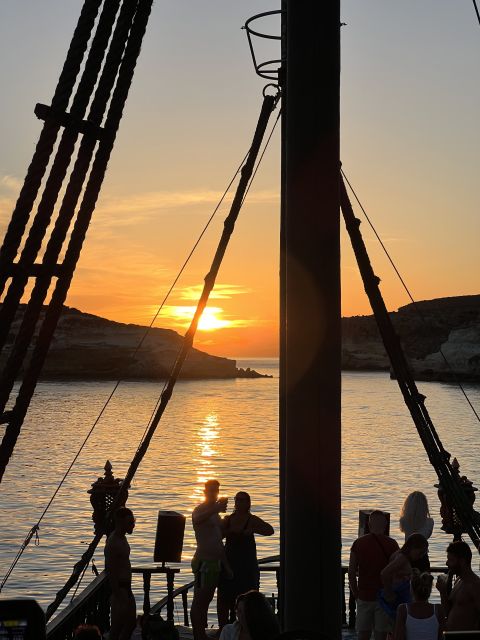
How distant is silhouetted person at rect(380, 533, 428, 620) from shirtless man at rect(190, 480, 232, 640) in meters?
2.25

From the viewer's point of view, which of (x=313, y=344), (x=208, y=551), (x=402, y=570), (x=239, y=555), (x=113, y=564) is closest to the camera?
(x=313, y=344)

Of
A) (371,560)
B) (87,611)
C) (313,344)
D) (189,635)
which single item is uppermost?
(313,344)

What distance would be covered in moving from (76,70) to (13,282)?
129 cm

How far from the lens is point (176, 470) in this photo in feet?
273

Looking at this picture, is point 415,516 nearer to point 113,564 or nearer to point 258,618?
point 113,564

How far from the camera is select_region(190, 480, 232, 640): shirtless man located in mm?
11047

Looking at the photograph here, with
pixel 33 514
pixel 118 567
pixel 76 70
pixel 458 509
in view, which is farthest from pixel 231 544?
pixel 33 514

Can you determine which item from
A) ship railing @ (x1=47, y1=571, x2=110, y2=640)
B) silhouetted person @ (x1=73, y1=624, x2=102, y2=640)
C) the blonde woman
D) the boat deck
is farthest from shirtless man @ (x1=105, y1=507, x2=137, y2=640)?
silhouetted person @ (x1=73, y1=624, x2=102, y2=640)

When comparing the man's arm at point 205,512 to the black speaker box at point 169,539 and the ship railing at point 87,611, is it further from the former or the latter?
the black speaker box at point 169,539

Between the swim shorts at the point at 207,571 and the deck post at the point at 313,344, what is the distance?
5.52m

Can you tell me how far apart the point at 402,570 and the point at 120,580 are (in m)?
3.16

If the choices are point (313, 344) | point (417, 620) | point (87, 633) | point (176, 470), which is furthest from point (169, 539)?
point (176, 470)

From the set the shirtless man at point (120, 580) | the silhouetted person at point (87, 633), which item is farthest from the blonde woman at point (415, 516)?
the silhouetted person at point (87, 633)

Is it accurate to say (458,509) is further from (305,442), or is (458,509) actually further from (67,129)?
(67,129)
